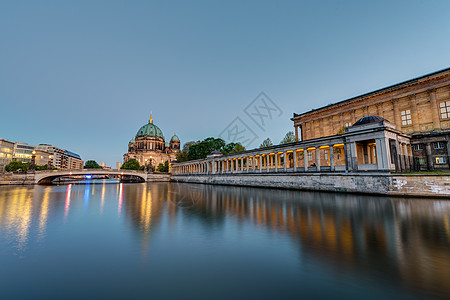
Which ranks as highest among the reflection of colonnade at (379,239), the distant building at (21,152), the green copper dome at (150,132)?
the green copper dome at (150,132)

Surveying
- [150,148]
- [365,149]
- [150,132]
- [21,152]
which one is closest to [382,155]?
[365,149]

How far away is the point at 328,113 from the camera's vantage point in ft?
151

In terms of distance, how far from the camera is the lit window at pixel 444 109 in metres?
30.4

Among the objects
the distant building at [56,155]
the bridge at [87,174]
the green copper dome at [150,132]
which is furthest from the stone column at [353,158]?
the distant building at [56,155]

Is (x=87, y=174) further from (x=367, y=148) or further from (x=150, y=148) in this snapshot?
(x=150, y=148)

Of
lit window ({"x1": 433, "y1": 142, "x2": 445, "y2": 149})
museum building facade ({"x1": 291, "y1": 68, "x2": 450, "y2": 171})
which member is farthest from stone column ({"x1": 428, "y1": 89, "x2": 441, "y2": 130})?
lit window ({"x1": 433, "y1": 142, "x2": 445, "y2": 149})

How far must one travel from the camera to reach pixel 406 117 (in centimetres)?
3488

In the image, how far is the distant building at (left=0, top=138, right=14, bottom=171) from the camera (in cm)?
9317

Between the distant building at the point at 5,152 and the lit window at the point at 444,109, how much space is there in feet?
472

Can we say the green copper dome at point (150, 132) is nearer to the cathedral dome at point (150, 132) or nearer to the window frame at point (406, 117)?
the cathedral dome at point (150, 132)

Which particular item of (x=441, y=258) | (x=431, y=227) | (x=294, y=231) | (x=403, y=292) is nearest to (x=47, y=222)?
(x=294, y=231)

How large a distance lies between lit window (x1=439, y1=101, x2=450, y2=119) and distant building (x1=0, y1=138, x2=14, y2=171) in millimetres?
143799

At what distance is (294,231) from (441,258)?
4349 mm

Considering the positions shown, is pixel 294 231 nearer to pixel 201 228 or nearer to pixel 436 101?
pixel 201 228
